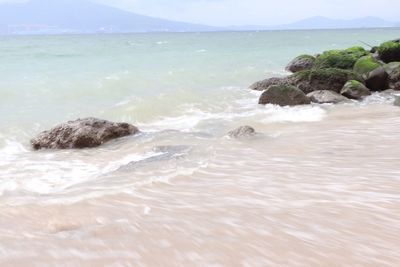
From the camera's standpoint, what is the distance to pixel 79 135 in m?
8.22

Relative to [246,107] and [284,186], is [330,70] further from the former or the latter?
[284,186]

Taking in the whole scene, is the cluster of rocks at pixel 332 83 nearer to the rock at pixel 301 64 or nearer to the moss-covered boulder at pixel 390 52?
the moss-covered boulder at pixel 390 52

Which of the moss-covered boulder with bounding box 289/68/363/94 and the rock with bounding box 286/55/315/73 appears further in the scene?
the rock with bounding box 286/55/315/73

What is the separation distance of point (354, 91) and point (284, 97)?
249cm

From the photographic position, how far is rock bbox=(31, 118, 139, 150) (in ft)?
26.9

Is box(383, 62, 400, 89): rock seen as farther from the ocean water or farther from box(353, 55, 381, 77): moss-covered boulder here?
the ocean water

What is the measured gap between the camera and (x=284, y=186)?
527 centimetres

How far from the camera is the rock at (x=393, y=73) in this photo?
1579 centimetres

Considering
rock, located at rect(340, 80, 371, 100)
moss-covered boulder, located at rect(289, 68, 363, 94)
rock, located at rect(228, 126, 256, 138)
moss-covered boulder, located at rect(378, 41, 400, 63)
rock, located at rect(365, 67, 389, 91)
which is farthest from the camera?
moss-covered boulder, located at rect(378, 41, 400, 63)

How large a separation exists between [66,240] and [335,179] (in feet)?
10.3

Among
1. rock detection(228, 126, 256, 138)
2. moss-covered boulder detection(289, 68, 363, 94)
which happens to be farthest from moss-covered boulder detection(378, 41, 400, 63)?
rock detection(228, 126, 256, 138)

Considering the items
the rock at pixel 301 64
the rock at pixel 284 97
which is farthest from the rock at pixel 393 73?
the rock at pixel 301 64

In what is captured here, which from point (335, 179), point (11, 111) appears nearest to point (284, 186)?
point (335, 179)

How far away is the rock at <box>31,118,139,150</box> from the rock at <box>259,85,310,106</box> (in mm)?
5206
